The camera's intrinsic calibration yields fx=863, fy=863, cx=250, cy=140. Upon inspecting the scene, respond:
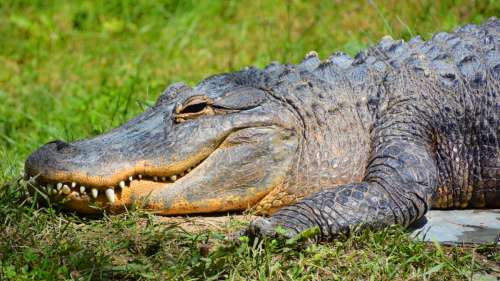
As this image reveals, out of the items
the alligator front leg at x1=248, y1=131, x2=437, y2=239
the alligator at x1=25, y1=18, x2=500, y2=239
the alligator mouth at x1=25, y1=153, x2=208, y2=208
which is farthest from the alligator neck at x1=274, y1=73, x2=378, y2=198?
the alligator mouth at x1=25, y1=153, x2=208, y2=208

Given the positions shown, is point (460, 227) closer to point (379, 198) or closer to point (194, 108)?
point (379, 198)

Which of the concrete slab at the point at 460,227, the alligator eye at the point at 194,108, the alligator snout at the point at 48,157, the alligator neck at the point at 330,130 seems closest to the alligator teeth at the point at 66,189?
the alligator snout at the point at 48,157

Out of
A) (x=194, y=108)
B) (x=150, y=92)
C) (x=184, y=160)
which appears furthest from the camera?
(x=150, y=92)

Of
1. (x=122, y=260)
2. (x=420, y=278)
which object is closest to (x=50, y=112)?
(x=122, y=260)

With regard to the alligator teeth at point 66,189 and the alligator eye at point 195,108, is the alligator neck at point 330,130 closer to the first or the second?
the alligator eye at point 195,108

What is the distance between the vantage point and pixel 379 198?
4484mm

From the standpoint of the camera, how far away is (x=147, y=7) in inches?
367

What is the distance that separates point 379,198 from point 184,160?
1056 millimetres

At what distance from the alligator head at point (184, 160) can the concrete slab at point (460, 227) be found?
84cm

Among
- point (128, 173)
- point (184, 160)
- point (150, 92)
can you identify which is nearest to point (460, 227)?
point (184, 160)

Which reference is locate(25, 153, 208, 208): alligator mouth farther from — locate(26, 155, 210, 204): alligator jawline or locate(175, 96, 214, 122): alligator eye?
locate(175, 96, 214, 122): alligator eye

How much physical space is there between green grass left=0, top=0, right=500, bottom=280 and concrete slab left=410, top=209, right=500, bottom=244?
6.3 inches

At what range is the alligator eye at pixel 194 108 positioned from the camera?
4809mm

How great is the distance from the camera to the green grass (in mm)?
3986
